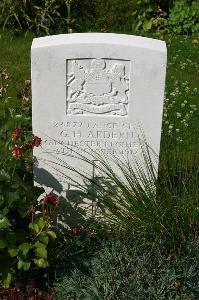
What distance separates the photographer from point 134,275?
11.5 feet

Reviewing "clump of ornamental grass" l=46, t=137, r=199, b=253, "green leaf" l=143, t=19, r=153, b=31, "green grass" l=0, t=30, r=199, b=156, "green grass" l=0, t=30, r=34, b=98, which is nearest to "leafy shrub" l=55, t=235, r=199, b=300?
"clump of ornamental grass" l=46, t=137, r=199, b=253

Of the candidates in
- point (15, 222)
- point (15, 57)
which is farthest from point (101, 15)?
point (15, 222)

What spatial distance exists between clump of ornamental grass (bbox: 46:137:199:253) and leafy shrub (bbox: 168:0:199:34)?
4.93 m

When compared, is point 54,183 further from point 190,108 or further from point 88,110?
point 190,108

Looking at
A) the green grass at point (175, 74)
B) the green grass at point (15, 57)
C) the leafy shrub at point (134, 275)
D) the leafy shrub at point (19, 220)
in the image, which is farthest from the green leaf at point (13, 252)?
the green grass at point (15, 57)

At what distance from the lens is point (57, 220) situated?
172 inches

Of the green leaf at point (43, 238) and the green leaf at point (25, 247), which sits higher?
the green leaf at point (43, 238)

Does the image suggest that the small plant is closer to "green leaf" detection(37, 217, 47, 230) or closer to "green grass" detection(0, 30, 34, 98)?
"green leaf" detection(37, 217, 47, 230)

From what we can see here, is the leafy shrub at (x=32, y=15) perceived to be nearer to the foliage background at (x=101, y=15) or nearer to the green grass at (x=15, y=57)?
the foliage background at (x=101, y=15)

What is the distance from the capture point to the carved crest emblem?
12.7ft

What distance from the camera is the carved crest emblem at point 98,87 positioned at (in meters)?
3.88

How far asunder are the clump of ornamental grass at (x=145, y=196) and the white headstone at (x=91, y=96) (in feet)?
0.27

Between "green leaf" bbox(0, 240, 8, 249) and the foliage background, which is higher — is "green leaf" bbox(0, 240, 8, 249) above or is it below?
below

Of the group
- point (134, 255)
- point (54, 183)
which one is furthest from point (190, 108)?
point (134, 255)
